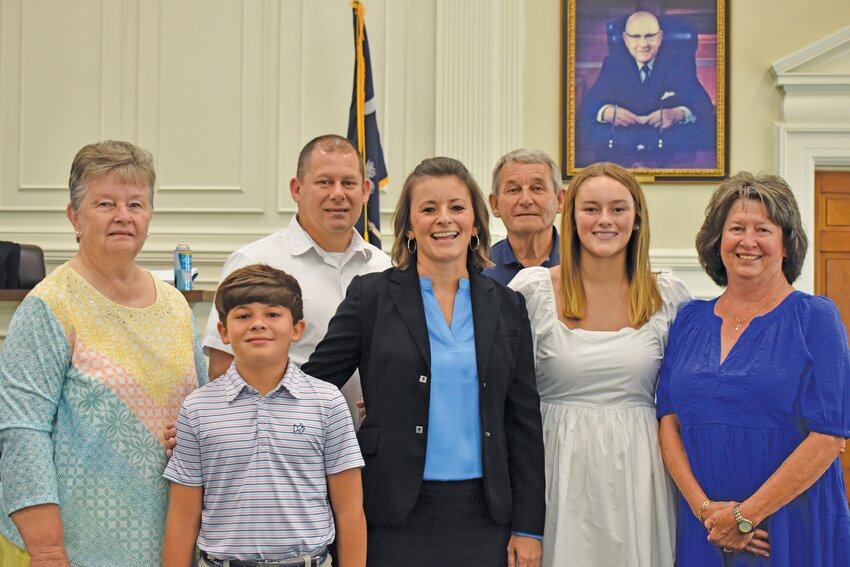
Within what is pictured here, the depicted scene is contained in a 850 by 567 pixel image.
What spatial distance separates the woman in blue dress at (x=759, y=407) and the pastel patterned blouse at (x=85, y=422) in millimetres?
1220

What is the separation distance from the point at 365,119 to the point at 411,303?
3.36m

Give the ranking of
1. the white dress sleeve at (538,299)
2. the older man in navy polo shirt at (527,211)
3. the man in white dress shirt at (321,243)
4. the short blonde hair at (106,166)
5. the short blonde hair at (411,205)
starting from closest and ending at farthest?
the short blonde hair at (106,166) → the short blonde hair at (411,205) → the white dress sleeve at (538,299) → the man in white dress shirt at (321,243) → the older man in navy polo shirt at (527,211)

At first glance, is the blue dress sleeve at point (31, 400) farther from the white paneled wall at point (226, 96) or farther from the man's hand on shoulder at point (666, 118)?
the man's hand on shoulder at point (666, 118)

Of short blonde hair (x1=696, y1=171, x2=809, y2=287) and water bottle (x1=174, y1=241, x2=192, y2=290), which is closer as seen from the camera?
short blonde hair (x1=696, y1=171, x2=809, y2=287)

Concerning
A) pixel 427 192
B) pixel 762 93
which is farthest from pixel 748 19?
pixel 427 192

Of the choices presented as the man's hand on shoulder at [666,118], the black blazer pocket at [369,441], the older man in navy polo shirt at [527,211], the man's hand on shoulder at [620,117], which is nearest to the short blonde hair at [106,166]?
the black blazer pocket at [369,441]

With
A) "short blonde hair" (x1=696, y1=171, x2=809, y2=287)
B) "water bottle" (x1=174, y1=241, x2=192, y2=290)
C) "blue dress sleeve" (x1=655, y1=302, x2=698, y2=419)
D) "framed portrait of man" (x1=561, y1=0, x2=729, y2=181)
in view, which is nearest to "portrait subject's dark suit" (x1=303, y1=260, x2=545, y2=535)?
"blue dress sleeve" (x1=655, y1=302, x2=698, y2=419)

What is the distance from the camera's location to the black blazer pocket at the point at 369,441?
1.94 m

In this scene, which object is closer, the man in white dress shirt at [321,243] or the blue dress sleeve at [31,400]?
the blue dress sleeve at [31,400]

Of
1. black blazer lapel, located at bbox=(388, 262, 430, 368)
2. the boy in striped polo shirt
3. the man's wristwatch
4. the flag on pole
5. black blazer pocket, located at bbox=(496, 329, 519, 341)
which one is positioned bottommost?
the man's wristwatch

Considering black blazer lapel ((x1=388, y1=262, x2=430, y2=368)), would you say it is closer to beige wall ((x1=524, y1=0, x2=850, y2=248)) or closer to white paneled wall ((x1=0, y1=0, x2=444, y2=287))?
white paneled wall ((x1=0, y1=0, x2=444, y2=287))

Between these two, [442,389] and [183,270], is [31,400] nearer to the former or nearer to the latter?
[442,389]

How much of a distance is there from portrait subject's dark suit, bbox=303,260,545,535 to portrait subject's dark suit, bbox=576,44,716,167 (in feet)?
12.7

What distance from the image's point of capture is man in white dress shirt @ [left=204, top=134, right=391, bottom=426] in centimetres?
242
